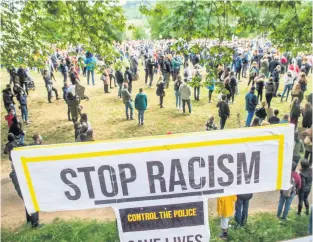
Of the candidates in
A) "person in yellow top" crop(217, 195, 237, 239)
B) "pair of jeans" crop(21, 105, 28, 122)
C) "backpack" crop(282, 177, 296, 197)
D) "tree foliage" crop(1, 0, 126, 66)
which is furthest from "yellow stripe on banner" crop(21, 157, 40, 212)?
"pair of jeans" crop(21, 105, 28, 122)

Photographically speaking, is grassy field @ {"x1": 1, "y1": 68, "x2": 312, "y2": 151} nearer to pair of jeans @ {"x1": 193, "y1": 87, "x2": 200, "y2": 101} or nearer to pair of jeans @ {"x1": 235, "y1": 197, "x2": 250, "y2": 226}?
pair of jeans @ {"x1": 193, "y1": 87, "x2": 200, "y2": 101}

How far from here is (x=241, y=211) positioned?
21.4ft

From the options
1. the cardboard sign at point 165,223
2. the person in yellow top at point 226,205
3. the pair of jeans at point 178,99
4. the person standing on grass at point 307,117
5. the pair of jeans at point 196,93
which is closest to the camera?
the cardboard sign at point 165,223

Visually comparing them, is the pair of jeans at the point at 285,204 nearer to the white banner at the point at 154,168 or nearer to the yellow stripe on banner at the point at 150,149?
the white banner at the point at 154,168

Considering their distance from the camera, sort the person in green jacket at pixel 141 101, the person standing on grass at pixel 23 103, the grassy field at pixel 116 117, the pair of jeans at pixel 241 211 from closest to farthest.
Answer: the pair of jeans at pixel 241 211 < the person in green jacket at pixel 141 101 < the grassy field at pixel 116 117 < the person standing on grass at pixel 23 103

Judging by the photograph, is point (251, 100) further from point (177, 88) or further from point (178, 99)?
point (178, 99)

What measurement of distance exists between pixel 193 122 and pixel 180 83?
6.33 ft

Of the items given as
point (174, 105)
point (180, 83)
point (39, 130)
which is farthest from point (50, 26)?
point (174, 105)

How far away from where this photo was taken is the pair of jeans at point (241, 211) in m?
6.32

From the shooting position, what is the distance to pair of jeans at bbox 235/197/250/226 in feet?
20.7

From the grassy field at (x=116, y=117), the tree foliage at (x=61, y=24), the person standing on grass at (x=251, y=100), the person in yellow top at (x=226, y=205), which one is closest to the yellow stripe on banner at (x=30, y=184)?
the person in yellow top at (x=226, y=205)

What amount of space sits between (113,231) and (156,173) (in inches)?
174

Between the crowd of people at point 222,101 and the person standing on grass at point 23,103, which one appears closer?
the crowd of people at point 222,101

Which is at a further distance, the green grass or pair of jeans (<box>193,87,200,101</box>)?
pair of jeans (<box>193,87,200,101</box>)
